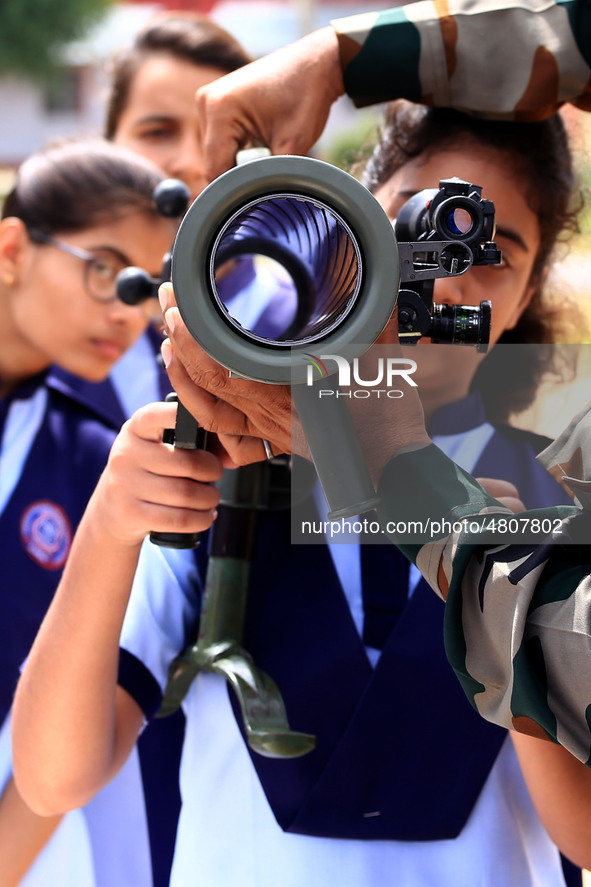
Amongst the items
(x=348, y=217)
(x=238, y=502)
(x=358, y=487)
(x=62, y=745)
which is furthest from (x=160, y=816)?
(x=348, y=217)

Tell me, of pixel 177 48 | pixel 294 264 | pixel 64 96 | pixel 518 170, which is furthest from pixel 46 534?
pixel 64 96

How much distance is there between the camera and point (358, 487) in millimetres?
563

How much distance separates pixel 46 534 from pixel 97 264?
430 millimetres

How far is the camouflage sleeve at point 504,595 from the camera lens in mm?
515

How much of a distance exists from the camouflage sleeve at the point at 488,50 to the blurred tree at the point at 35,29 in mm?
13331

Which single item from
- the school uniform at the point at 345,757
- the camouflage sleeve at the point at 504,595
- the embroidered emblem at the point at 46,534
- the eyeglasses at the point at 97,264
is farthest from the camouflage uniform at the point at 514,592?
the eyeglasses at the point at 97,264

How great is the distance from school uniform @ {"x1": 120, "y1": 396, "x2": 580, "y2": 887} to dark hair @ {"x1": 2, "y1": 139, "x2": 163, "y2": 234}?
29.7 inches

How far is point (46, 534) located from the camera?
4.14 feet

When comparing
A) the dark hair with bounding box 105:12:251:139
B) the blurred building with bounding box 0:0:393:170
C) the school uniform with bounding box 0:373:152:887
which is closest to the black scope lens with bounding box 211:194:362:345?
the school uniform with bounding box 0:373:152:887

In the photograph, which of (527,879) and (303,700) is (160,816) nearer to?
(303,700)

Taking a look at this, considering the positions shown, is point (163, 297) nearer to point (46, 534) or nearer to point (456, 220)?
point (456, 220)

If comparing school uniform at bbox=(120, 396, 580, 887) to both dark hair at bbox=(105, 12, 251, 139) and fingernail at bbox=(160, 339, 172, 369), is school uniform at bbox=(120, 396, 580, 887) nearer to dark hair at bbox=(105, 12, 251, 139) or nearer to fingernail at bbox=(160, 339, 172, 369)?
fingernail at bbox=(160, 339, 172, 369)

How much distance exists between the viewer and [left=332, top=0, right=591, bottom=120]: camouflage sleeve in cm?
82

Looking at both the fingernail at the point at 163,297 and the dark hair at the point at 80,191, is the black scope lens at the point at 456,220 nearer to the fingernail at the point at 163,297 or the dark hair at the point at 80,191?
the fingernail at the point at 163,297
